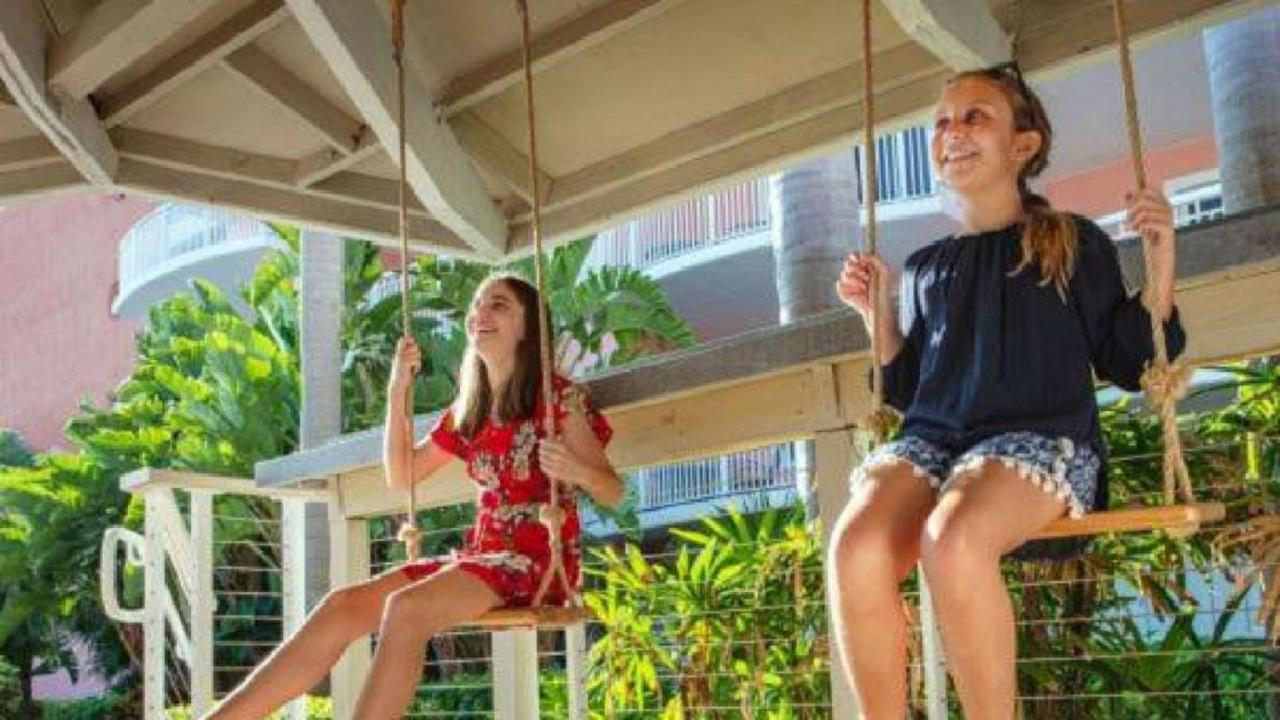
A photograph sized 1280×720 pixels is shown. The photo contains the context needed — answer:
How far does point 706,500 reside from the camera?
640 inches

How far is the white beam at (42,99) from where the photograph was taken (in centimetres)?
402

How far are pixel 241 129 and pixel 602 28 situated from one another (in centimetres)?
143

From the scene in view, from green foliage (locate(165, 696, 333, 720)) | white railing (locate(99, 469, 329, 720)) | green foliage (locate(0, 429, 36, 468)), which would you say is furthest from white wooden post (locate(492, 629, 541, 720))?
green foliage (locate(0, 429, 36, 468))

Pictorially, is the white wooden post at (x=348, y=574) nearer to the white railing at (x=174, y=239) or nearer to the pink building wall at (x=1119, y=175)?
the pink building wall at (x=1119, y=175)

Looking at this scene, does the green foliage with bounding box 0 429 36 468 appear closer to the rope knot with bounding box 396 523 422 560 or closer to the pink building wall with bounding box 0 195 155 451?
the pink building wall with bounding box 0 195 155 451

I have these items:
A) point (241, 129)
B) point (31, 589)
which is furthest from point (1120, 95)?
point (31, 589)

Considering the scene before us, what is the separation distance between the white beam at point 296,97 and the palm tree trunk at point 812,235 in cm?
267

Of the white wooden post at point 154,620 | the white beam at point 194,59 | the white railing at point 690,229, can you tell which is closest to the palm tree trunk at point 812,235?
the white wooden post at point 154,620

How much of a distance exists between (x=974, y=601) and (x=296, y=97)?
3.11 meters

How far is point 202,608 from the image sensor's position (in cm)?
560

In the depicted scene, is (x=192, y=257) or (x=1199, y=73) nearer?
(x=1199, y=73)

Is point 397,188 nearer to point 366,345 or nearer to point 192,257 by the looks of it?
point 366,345

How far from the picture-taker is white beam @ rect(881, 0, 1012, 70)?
3438mm

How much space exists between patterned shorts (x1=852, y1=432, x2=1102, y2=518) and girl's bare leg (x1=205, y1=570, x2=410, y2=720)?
5.34 ft
